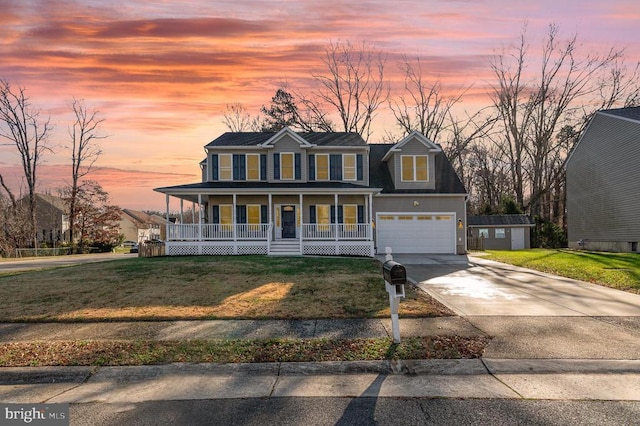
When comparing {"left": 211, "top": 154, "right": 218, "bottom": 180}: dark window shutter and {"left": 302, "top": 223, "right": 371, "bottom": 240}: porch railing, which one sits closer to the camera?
{"left": 302, "top": 223, "right": 371, "bottom": 240}: porch railing

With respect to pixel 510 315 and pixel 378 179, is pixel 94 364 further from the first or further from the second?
pixel 378 179

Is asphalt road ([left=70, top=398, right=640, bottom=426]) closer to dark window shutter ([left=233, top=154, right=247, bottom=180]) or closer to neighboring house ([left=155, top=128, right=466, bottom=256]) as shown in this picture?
neighboring house ([left=155, top=128, right=466, bottom=256])

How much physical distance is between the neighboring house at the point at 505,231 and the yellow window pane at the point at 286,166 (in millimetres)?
20053

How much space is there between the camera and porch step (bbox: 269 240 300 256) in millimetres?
19967

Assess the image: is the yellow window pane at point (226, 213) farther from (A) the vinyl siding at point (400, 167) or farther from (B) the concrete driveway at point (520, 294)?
(B) the concrete driveway at point (520, 294)

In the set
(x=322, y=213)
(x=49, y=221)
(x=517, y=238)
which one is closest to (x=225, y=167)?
(x=322, y=213)

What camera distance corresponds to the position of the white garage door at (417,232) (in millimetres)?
22312

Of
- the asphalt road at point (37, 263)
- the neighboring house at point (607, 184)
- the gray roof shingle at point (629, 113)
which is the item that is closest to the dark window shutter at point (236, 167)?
the asphalt road at point (37, 263)

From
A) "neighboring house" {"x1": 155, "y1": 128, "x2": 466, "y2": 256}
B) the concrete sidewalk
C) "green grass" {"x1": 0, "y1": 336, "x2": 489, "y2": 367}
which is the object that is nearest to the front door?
"neighboring house" {"x1": 155, "y1": 128, "x2": 466, "y2": 256}

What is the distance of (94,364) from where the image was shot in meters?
5.01

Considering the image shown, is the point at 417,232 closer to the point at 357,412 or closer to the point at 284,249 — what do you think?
the point at 284,249

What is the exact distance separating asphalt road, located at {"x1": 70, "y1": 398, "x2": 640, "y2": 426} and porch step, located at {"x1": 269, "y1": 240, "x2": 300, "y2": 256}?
52.2 feet

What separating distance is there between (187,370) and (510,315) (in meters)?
5.94

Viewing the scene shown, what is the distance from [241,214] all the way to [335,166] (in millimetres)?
6252
